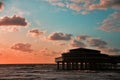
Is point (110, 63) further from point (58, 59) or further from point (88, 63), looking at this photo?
point (58, 59)

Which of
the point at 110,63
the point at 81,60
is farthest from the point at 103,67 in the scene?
the point at 81,60

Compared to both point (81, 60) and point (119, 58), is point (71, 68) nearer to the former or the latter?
point (81, 60)

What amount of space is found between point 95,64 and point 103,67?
6.59 m

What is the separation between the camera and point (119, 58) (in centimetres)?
14088

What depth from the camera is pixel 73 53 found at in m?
138

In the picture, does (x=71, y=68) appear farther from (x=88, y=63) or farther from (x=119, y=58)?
(x=119, y=58)

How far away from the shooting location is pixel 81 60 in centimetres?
13725

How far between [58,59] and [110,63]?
21.9 meters

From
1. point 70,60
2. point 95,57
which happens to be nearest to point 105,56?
point 95,57

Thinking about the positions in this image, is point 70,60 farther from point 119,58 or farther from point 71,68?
point 119,58

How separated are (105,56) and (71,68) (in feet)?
48.1

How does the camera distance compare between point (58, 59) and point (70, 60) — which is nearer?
point (70, 60)

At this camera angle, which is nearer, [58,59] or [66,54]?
[66,54]

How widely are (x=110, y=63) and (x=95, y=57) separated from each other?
9242mm
